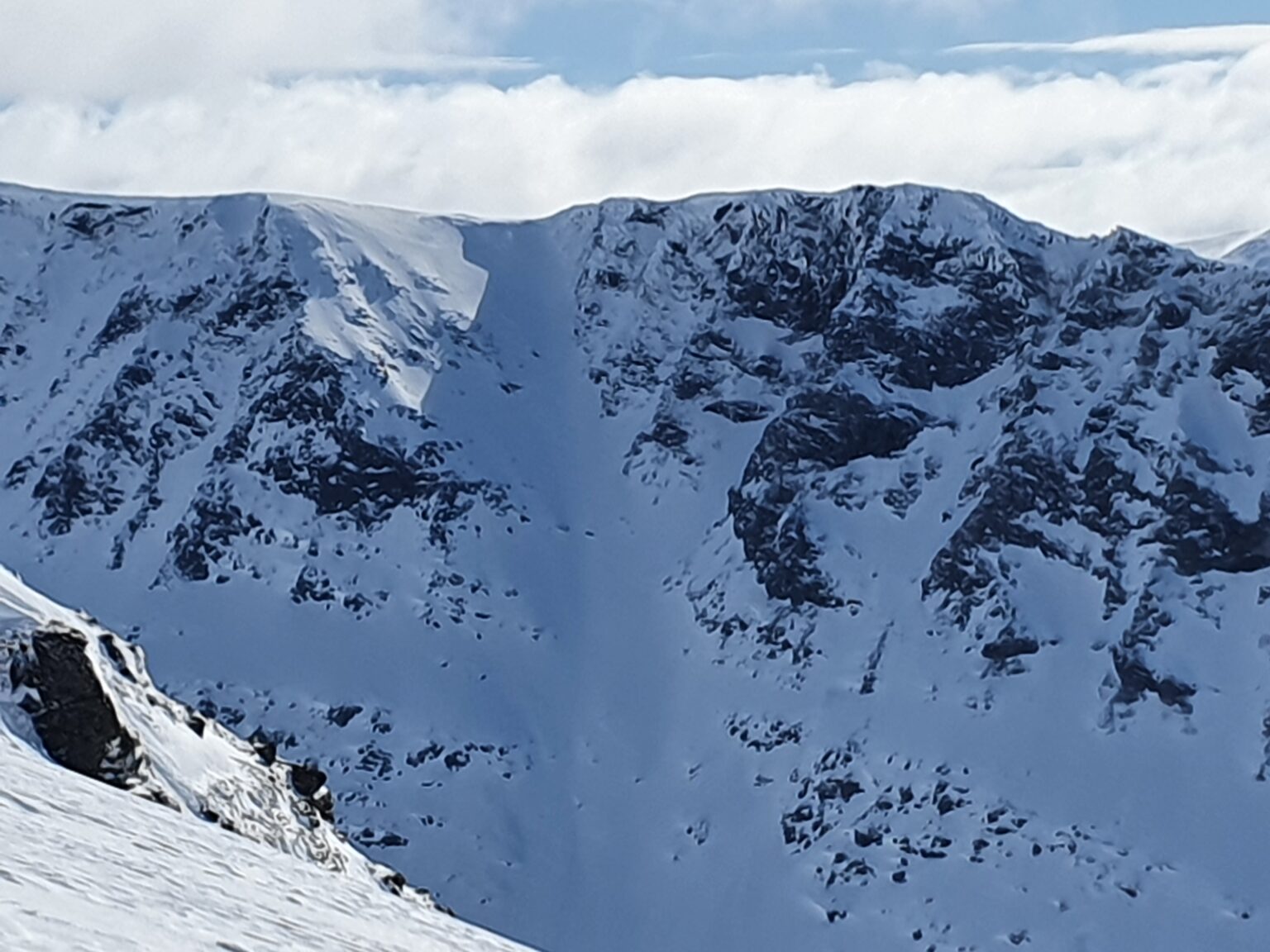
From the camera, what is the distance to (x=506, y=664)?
160 metres

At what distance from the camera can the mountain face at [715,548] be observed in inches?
5103

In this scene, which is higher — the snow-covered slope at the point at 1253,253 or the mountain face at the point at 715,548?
the snow-covered slope at the point at 1253,253

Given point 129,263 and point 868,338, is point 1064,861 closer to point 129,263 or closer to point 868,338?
point 868,338

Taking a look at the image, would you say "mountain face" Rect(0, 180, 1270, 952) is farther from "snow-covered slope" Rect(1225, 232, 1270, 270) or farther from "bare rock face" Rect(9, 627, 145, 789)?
"bare rock face" Rect(9, 627, 145, 789)

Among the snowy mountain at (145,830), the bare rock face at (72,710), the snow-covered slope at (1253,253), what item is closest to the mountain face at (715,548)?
the snow-covered slope at (1253,253)

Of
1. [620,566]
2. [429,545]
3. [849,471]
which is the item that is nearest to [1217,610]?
[849,471]

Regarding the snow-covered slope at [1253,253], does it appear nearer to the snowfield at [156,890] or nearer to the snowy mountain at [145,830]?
the snowy mountain at [145,830]

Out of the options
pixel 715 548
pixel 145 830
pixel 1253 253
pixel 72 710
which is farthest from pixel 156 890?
pixel 1253 253

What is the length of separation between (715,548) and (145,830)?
470 feet

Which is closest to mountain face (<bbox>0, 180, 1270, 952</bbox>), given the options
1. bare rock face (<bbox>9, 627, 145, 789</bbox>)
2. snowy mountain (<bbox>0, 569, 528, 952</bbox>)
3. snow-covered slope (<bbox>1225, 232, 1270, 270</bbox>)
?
snow-covered slope (<bbox>1225, 232, 1270, 270</bbox>)

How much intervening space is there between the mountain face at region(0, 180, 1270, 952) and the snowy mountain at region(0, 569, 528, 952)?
87.8m

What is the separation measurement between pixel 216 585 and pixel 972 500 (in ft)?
214

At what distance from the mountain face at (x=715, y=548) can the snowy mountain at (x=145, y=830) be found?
288 feet

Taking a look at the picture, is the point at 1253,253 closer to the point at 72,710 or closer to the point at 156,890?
the point at 72,710
